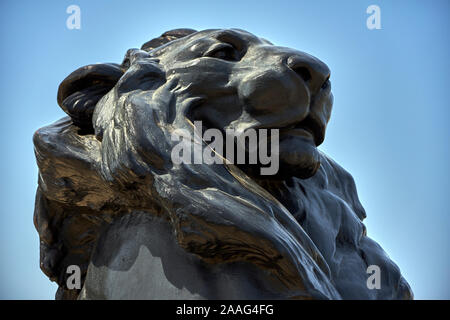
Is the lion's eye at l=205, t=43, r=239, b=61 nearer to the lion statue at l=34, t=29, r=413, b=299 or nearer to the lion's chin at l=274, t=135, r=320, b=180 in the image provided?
the lion statue at l=34, t=29, r=413, b=299

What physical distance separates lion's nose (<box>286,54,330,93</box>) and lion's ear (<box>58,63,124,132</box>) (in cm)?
53

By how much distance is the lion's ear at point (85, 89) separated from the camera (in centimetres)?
213

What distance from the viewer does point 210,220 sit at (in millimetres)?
1715

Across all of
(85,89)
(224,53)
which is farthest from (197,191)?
(85,89)

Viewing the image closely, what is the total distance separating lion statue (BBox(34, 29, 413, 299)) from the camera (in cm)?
174

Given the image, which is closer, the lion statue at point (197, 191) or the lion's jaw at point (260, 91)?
the lion statue at point (197, 191)

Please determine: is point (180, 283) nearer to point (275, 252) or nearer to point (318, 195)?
point (275, 252)

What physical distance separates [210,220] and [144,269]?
0.80ft

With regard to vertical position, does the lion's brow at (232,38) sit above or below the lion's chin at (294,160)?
above

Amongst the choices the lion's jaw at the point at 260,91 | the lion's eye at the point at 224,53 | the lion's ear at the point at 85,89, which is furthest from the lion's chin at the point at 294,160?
the lion's ear at the point at 85,89

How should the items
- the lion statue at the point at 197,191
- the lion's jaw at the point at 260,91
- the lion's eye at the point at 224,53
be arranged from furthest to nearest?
the lion's eye at the point at 224,53 → the lion's jaw at the point at 260,91 → the lion statue at the point at 197,191

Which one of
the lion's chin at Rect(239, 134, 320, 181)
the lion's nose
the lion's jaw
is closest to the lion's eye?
the lion's jaw

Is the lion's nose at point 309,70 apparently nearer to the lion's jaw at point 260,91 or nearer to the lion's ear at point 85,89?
the lion's jaw at point 260,91

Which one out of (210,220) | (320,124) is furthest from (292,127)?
(210,220)
